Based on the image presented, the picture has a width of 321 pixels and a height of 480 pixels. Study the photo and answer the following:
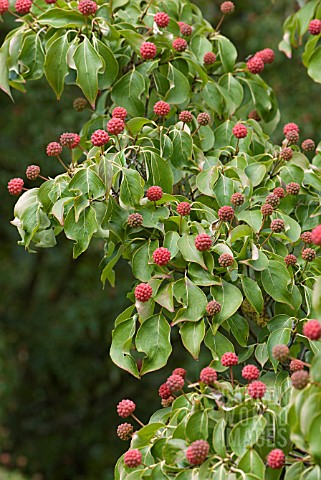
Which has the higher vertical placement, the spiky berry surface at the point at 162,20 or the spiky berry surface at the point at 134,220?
the spiky berry surface at the point at 162,20

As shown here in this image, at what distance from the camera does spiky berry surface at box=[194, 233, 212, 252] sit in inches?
73.2

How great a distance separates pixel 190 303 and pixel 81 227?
1.00ft

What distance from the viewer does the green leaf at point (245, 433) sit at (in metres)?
1.59

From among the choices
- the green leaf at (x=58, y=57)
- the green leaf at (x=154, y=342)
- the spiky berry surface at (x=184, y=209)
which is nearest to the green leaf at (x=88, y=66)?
the green leaf at (x=58, y=57)

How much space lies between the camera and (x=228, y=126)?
240 cm

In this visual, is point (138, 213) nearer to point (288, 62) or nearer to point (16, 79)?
point (16, 79)

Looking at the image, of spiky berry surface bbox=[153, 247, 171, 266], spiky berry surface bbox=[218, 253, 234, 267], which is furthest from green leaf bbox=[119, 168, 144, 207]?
spiky berry surface bbox=[218, 253, 234, 267]

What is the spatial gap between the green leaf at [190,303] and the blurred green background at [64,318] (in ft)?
8.22

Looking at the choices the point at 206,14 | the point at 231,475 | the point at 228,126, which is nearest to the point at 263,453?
the point at 231,475

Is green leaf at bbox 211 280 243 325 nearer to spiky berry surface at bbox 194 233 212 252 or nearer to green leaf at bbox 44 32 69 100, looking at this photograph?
spiky berry surface at bbox 194 233 212 252

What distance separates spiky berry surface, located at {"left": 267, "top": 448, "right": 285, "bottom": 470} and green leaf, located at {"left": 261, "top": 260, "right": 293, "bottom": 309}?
46cm

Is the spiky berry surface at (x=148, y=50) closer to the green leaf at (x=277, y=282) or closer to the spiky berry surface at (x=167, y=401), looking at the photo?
the green leaf at (x=277, y=282)

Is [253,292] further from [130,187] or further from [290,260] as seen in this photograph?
[130,187]

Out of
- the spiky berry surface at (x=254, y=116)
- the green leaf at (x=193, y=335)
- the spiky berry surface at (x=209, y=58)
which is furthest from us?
the spiky berry surface at (x=254, y=116)
